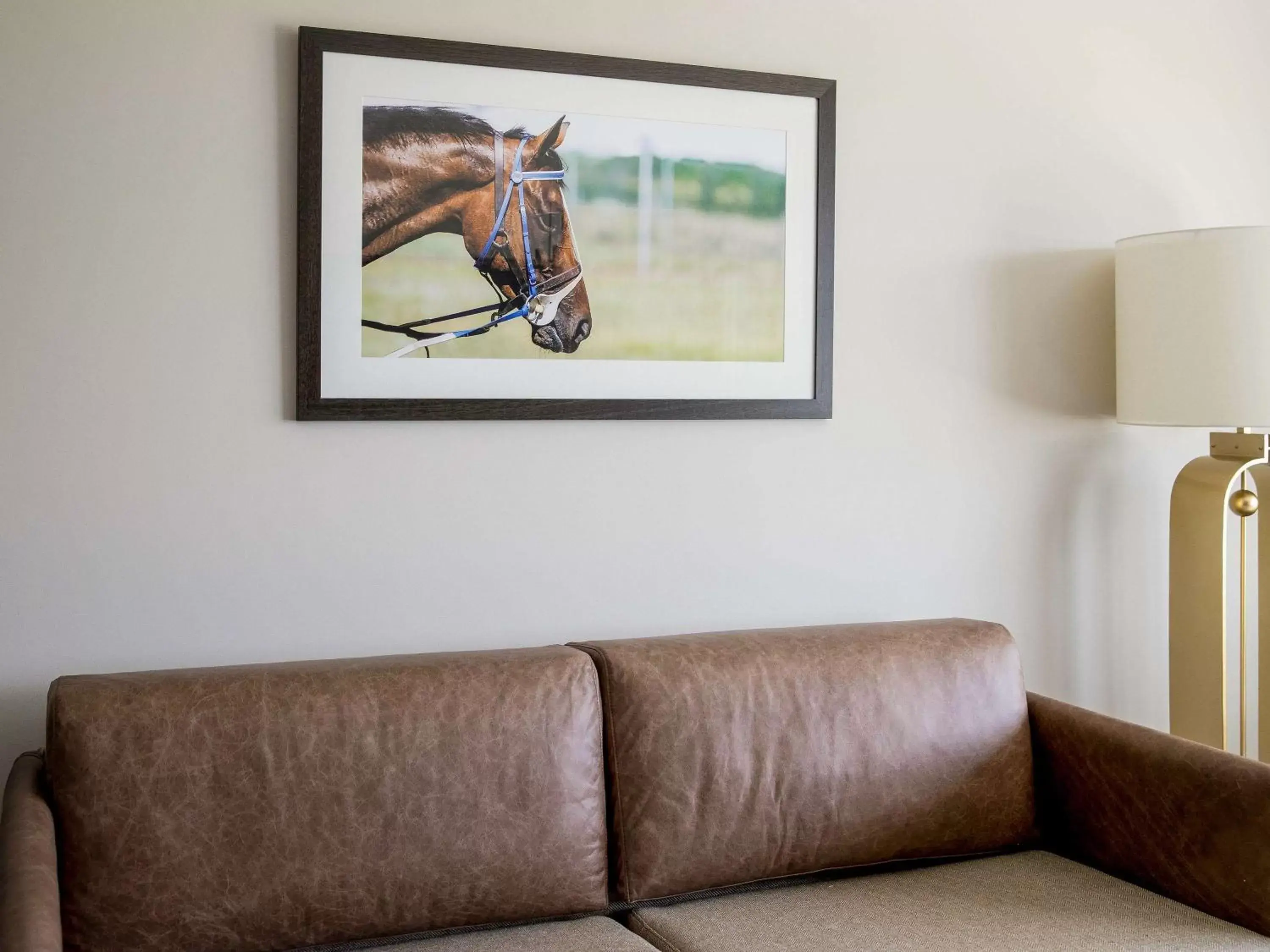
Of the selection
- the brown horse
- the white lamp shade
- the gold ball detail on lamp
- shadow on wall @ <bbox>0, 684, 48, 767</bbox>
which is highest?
the brown horse

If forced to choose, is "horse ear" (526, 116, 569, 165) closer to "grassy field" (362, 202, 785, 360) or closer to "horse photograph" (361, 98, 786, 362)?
"horse photograph" (361, 98, 786, 362)

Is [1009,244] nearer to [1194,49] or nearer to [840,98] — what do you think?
[840,98]

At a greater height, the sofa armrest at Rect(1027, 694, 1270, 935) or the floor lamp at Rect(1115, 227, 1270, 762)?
the floor lamp at Rect(1115, 227, 1270, 762)

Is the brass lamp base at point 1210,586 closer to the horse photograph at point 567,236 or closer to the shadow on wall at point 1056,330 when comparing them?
the shadow on wall at point 1056,330

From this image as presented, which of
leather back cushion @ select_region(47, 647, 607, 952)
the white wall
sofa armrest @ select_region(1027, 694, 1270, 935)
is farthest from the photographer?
the white wall

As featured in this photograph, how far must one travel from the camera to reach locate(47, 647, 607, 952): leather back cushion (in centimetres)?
166

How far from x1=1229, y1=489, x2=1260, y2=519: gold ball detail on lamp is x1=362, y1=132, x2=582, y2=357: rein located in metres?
1.42

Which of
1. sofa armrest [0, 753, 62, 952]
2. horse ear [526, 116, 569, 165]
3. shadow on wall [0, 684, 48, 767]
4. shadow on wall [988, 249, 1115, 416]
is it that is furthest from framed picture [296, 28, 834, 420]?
sofa armrest [0, 753, 62, 952]

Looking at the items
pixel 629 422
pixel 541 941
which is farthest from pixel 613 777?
pixel 629 422

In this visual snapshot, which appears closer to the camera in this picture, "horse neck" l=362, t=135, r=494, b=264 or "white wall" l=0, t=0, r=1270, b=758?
"white wall" l=0, t=0, r=1270, b=758

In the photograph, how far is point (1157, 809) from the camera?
6.48 feet

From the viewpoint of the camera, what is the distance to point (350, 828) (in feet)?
5.76

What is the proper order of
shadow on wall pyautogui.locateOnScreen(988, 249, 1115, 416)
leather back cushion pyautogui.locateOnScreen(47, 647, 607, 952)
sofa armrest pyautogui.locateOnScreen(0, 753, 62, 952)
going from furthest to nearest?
shadow on wall pyautogui.locateOnScreen(988, 249, 1115, 416), leather back cushion pyautogui.locateOnScreen(47, 647, 607, 952), sofa armrest pyautogui.locateOnScreen(0, 753, 62, 952)

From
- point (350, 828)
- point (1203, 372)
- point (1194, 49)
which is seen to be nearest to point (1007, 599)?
point (1203, 372)
